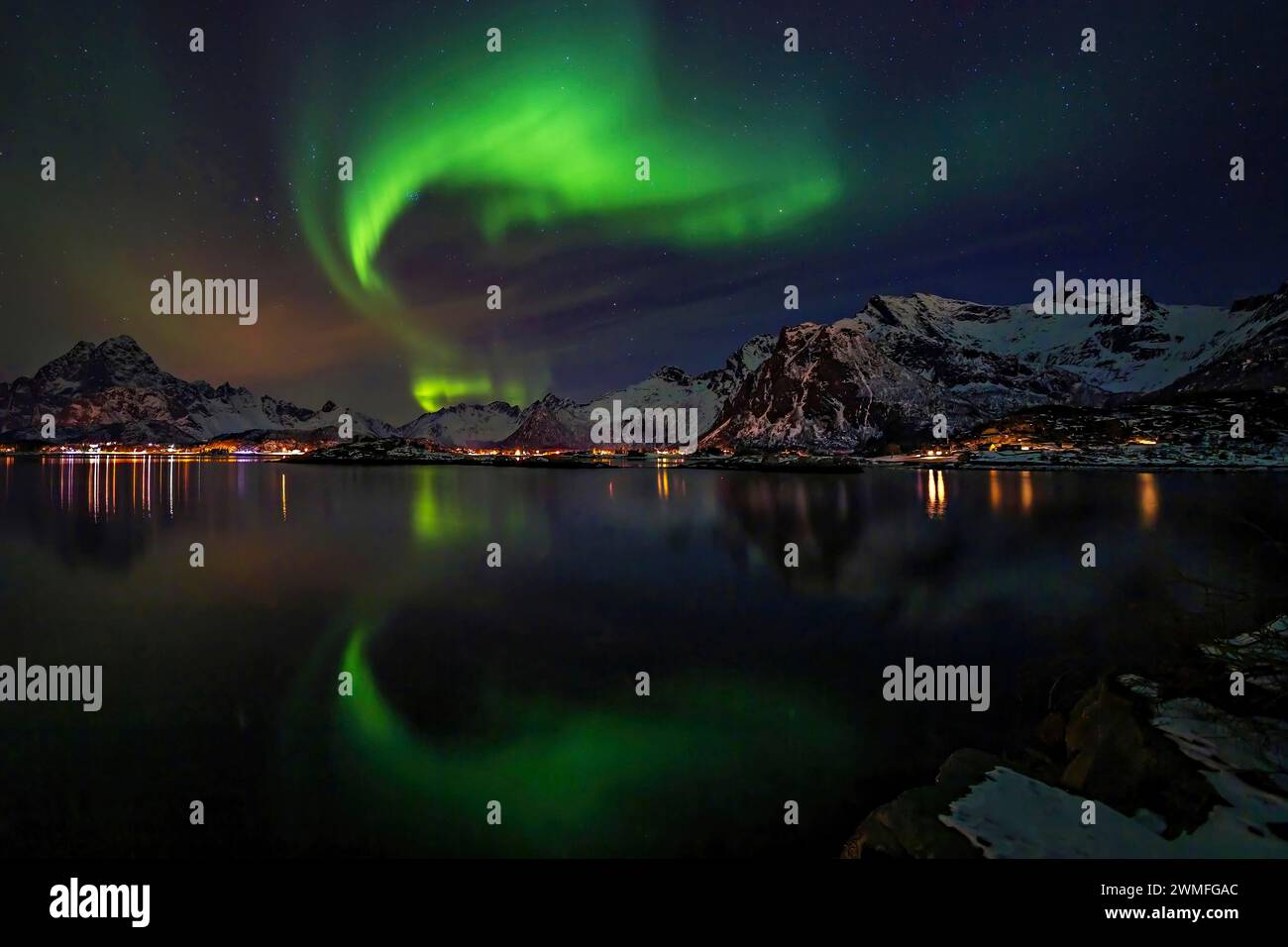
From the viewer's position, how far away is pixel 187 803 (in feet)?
38.9

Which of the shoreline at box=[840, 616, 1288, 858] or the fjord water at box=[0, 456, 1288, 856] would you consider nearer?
the shoreline at box=[840, 616, 1288, 858]

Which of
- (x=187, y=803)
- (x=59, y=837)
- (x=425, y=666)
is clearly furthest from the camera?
(x=425, y=666)

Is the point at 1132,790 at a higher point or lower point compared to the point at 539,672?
higher

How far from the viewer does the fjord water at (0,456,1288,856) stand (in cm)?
1169

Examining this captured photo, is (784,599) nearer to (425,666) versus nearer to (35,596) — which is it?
(425,666)

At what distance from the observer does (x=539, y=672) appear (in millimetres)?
18625

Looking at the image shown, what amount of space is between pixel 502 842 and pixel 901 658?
14.0 m

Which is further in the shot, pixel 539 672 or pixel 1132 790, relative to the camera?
pixel 539 672

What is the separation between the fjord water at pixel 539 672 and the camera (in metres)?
11.7

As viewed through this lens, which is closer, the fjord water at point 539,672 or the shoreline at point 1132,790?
the shoreline at point 1132,790

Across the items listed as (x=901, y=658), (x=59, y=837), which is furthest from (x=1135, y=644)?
(x=59, y=837)

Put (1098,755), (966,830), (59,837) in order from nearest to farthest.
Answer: (966,830) → (1098,755) → (59,837)
